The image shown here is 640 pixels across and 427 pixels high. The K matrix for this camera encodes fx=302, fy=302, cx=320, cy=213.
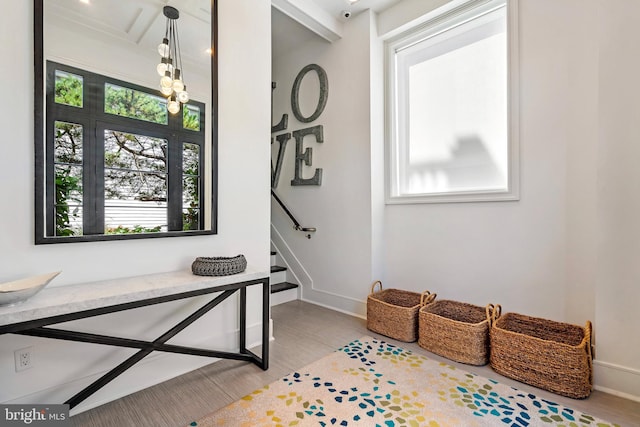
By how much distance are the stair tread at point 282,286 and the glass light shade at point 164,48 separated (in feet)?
8.02

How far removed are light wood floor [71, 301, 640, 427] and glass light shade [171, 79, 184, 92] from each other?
74.0 inches

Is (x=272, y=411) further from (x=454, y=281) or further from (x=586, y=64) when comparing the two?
(x=586, y=64)

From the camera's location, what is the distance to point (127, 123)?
178 cm

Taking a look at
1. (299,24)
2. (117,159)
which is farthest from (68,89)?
(299,24)

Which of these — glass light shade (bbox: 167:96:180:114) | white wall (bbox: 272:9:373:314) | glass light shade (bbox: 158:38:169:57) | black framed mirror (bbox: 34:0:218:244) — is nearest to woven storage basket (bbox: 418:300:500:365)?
white wall (bbox: 272:9:373:314)

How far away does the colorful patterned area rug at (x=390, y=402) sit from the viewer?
154cm

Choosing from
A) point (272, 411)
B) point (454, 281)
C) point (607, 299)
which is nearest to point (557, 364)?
point (607, 299)

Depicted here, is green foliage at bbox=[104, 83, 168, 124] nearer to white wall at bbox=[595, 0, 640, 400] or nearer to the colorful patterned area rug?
the colorful patterned area rug

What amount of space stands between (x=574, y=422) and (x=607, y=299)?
0.72m

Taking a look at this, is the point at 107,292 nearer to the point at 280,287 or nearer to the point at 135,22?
the point at 135,22

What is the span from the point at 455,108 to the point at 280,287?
265 centimetres

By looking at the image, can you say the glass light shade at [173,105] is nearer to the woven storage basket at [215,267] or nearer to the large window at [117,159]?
the large window at [117,159]

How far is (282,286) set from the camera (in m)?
3.65

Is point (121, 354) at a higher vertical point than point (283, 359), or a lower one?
higher
